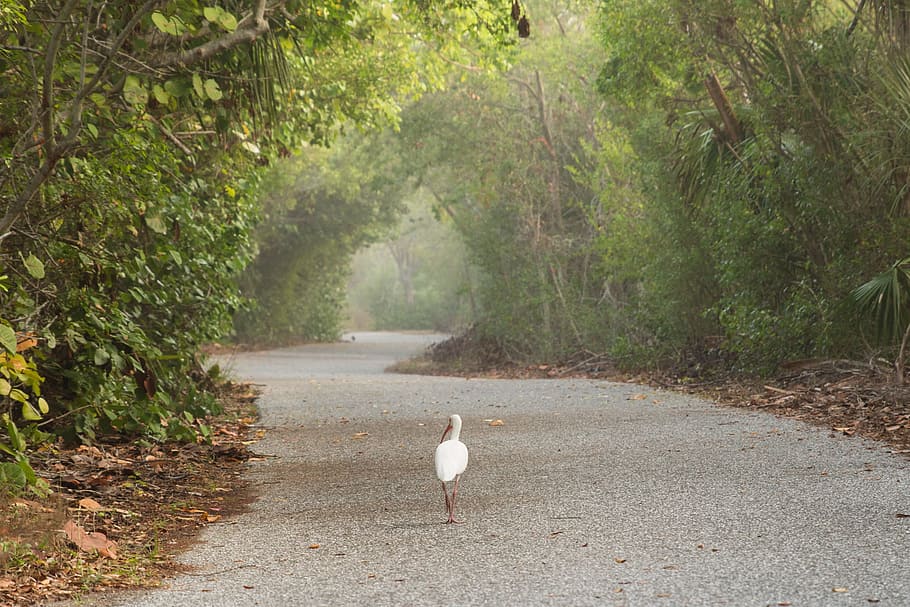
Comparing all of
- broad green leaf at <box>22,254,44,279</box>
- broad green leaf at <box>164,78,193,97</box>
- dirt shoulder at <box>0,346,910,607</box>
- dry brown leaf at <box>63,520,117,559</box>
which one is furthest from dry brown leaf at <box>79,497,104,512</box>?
broad green leaf at <box>164,78,193,97</box>

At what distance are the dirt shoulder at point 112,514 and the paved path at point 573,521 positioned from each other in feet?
0.72

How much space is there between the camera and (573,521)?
5.41 m

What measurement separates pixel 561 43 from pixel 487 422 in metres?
10.8

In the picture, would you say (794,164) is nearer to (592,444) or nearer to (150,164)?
(592,444)

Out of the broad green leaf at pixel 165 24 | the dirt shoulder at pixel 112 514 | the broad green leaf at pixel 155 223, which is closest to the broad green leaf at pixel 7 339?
the dirt shoulder at pixel 112 514

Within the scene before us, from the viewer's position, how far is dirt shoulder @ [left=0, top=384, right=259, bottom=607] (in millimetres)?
4352

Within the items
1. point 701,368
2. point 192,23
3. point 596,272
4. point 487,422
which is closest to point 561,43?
point 596,272

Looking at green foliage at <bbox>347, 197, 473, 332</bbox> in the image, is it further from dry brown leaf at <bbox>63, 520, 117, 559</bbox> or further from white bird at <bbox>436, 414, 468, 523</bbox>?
dry brown leaf at <bbox>63, 520, 117, 559</bbox>

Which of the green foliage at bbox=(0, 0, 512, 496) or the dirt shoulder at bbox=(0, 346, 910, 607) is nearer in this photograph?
the dirt shoulder at bbox=(0, 346, 910, 607)

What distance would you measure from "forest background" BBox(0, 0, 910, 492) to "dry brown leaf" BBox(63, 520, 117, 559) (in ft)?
1.13

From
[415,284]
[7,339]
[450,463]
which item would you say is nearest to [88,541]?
[7,339]

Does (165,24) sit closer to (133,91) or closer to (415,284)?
(133,91)

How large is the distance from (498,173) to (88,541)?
15189 millimetres

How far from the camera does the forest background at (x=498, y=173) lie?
6.38 meters
